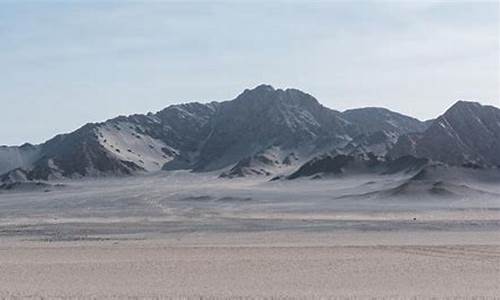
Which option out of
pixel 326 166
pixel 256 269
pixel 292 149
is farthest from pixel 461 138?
pixel 256 269

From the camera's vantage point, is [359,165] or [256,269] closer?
[256,269]

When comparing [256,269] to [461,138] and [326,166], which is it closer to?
[326,166]

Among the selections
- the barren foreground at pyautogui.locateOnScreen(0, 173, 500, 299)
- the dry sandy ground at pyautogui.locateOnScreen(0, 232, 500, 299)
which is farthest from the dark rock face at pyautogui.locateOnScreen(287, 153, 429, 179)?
the dry sandy ground at pyautogui.locateOnScreen(0, 232, 500, 299)

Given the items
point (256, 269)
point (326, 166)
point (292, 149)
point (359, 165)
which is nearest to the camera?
point (256, 269)

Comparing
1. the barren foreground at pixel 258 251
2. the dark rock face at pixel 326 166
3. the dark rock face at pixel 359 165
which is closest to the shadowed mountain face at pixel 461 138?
the dark rock face at pixel 359 165

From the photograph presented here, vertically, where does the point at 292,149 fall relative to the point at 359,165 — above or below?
above

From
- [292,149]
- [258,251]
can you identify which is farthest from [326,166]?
[258,251]

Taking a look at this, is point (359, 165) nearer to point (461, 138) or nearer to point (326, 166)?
point (326, 166)

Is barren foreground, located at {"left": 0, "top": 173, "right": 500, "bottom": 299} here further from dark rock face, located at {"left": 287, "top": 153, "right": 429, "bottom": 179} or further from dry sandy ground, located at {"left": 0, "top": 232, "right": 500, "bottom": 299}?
dark rock face, located at {"left": 287, "top": 153, "right": 429, "bottom": 179}

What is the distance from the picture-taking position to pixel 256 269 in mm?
27672

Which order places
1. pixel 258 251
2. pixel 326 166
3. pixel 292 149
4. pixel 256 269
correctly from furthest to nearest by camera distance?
1. pixel 292 149
2. pixel 326 166
3. pixel 258 251
4. pixel 256 269

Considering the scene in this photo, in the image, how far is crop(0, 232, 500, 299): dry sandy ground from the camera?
22.9 meters

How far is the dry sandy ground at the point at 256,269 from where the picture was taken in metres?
22.9

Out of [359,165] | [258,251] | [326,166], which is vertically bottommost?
[258,251]
